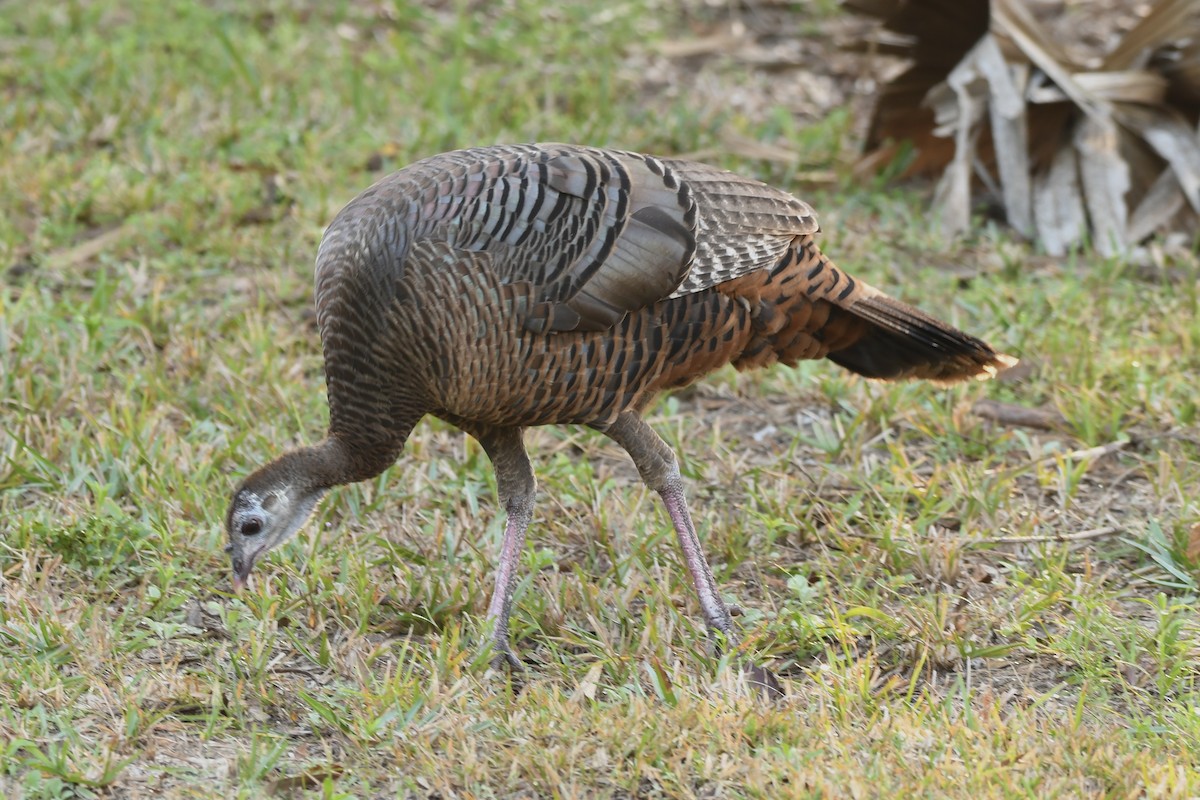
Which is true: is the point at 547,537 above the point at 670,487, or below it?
below

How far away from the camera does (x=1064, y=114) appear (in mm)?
6613

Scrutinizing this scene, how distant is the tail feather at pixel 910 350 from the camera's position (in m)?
4.43

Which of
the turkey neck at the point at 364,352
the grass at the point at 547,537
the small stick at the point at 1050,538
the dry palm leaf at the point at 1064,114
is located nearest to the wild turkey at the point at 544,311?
the turkey neck at the point at 364,352

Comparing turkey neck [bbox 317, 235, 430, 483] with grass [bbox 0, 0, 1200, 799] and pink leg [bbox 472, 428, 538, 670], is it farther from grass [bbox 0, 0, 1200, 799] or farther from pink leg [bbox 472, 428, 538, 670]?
grass [bbox 0, 0, 1200, 799]

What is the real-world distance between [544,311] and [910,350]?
1.30 meters

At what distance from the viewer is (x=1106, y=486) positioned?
16.1 ft

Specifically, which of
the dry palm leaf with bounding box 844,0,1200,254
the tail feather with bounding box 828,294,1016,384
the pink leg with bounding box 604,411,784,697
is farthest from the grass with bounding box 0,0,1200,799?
the tail feather with bounding box 828,294,1016,384

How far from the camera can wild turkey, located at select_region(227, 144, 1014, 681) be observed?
3.87 meters

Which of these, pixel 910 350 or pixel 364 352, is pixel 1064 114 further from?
pixel 364 352

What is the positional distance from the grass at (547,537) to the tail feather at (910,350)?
41 centimetres

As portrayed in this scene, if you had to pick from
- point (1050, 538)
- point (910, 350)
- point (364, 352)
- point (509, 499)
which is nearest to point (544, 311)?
point (364, 352)

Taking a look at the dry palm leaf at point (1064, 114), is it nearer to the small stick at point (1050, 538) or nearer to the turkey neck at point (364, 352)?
the small stick at point (1050, 538)

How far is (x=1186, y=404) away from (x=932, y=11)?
7.69 feet

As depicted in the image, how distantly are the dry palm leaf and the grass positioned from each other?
11.2 inches
